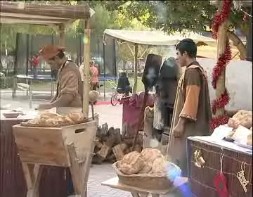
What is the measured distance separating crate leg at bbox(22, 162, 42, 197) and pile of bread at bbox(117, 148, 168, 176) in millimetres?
1305

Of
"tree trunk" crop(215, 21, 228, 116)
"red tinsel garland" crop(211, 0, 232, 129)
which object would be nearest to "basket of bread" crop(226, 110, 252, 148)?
"red tinsel garland" crop(211, 0, 232, 129)

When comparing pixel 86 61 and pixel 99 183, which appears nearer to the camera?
pixel 86 61

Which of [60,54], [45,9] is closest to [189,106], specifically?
[45,9]

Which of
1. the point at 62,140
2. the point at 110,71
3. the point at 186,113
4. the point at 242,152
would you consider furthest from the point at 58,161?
the point at 110,71

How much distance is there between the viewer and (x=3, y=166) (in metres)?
5.04

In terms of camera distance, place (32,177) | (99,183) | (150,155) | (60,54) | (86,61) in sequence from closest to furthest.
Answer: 1. (150,155)
2. (32,177)
3. (86,61)
4. (60,54)
5. (99,183)

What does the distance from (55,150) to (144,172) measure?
3.69ft

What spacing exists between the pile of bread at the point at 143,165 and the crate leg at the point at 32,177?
4.28ft

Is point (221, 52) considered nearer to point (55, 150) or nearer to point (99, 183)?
point (55, 150)

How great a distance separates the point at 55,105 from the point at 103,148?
8.44ft

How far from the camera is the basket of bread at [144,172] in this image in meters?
3.43

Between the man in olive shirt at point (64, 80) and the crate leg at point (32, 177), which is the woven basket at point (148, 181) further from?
the man in olive shirt at point (64, 80)

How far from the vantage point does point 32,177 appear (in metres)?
4.70

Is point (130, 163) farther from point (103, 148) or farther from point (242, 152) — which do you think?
point (103, 148)
